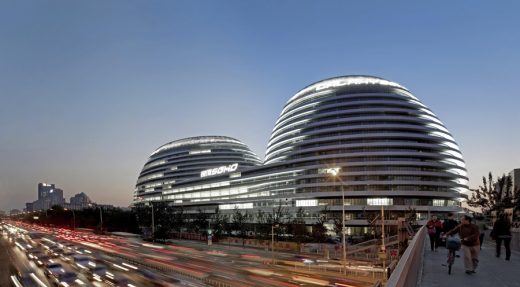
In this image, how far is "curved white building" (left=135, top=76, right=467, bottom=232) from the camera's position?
110188 millimetres

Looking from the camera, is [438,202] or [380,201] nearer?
[380,201]

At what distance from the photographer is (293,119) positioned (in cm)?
14138

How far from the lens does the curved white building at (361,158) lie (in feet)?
362

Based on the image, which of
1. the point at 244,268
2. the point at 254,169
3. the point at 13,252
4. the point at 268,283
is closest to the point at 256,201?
the point at 254,169

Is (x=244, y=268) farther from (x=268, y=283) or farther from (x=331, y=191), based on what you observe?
(x=331, y=191)

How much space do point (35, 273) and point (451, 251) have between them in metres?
52.3

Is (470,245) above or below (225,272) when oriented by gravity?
above

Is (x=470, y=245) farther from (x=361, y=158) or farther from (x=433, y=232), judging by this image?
(x=361, y=158)

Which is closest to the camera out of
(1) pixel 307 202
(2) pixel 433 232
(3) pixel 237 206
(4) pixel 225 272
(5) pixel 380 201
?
(2) pixel 433 232

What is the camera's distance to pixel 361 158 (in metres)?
114

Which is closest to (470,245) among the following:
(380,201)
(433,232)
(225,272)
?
(433,232)

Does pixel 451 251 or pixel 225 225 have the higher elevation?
pixel 451 251

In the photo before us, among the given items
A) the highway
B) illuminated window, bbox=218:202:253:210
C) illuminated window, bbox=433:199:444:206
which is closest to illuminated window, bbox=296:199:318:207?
illuminated window, bbox=218:202:253:210

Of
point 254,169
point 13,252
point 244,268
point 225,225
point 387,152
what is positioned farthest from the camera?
point 254,169
